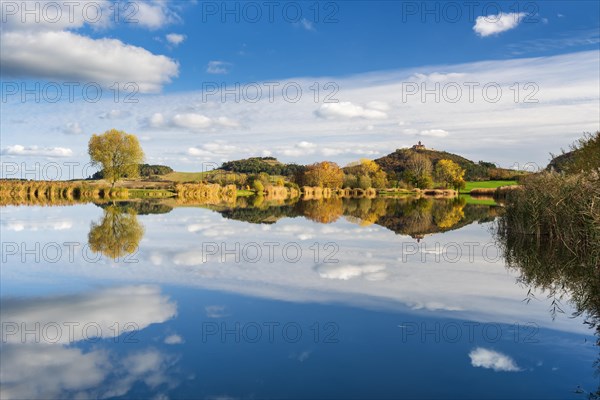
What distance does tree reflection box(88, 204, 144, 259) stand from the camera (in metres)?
16.4

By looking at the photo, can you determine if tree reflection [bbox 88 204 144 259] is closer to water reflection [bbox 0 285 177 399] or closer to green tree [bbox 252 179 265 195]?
water reflection [bbox 0 285 177 399]

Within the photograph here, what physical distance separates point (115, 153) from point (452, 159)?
124 meters

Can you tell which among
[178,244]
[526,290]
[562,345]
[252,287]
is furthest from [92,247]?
[562,345]

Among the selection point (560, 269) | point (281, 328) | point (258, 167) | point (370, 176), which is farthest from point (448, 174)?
point (281, 328)

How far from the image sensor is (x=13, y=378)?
5746 mm

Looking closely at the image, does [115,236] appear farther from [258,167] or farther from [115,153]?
[258,167]

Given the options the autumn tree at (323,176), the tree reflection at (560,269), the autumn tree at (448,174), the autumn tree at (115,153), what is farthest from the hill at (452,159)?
the tree reflection at (560,269)

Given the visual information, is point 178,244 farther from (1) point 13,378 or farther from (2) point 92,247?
(1) point 13,378

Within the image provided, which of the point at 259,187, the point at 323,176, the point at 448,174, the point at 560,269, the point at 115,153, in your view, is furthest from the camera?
the point at 448,174

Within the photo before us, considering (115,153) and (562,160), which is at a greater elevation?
(115,153)

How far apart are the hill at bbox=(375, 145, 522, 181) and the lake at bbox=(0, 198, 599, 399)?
381 ft

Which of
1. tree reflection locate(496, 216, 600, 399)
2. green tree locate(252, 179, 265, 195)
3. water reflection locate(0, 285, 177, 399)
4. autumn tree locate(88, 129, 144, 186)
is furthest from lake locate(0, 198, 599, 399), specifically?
green tree locate(252, 179, 265, 195)

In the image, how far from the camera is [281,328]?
794cm

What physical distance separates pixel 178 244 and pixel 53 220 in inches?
485
